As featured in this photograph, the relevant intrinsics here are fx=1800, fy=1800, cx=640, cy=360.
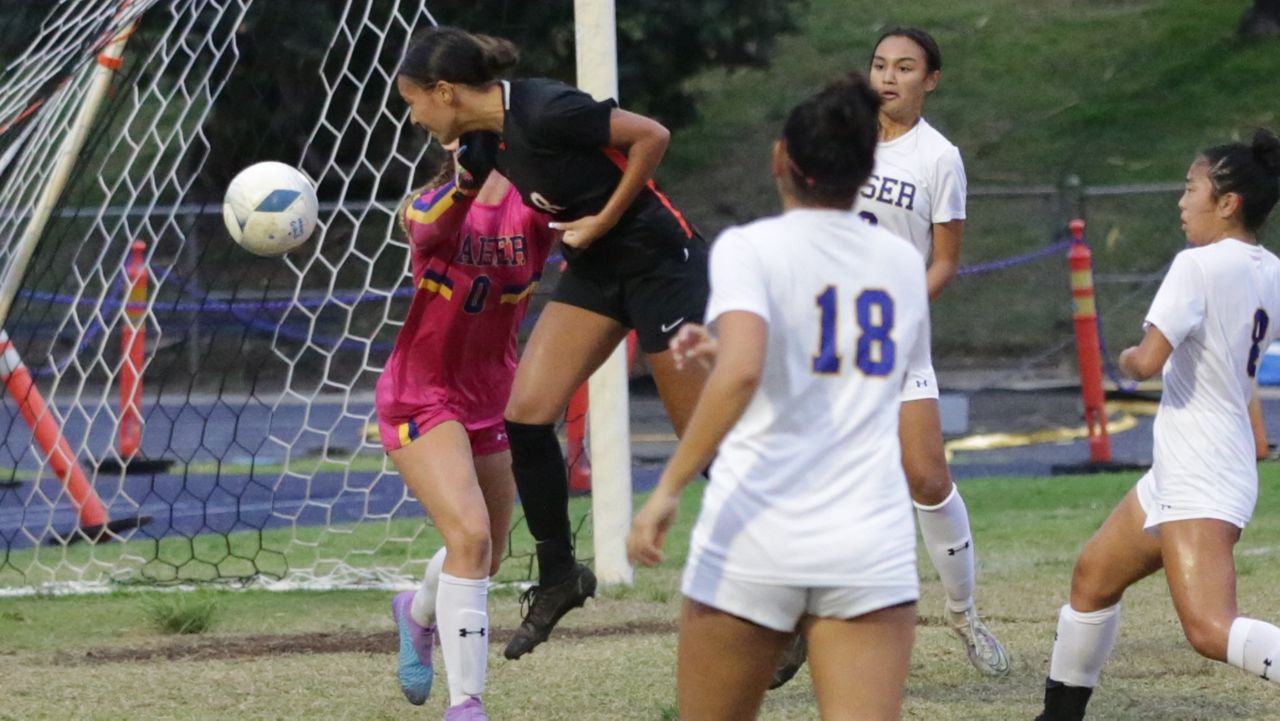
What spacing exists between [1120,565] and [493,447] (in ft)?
6.58

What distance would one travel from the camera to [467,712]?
17.0 feet

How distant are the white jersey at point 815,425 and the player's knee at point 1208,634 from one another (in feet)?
4.97

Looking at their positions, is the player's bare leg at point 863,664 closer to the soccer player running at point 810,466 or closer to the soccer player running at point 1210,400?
the soccer player running at point 810,466

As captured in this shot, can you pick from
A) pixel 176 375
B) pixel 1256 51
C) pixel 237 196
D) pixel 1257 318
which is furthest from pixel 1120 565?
pixel 1256 51

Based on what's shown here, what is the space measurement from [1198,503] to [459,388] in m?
2.23

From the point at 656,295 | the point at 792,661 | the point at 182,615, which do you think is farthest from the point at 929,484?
the point at 182,615

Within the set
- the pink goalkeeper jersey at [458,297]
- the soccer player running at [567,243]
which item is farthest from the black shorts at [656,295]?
the pink goalkeeper jersey at [458,297]

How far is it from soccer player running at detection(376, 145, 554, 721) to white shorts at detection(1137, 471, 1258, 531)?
1908mm

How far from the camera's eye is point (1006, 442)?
14680mm

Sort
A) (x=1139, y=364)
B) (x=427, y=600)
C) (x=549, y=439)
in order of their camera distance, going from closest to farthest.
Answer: (x=1139, y=364)
(x=549, y=439)
(x=427, y=600)

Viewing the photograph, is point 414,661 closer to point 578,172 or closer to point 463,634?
point 463,634

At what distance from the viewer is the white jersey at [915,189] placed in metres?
5.89

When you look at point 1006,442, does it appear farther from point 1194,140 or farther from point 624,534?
point 1194,140

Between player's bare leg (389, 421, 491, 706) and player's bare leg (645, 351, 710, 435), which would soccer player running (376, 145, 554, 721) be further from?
player's bare leg (645, 351, 710, 435)
